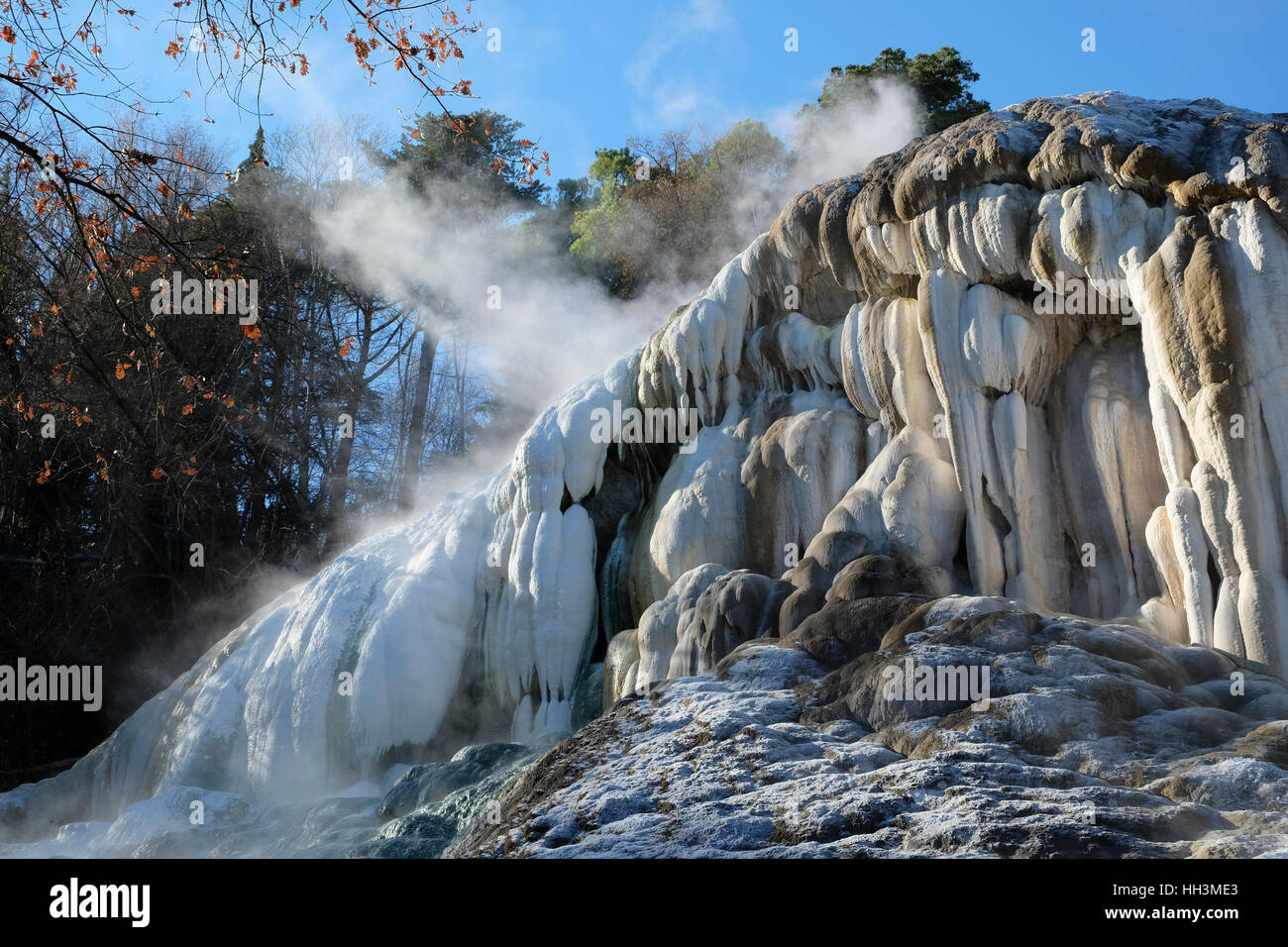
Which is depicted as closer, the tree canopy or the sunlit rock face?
the sunlit rock face

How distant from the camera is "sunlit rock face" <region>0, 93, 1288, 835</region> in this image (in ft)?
22.7

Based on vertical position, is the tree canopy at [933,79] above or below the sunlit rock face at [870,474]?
above

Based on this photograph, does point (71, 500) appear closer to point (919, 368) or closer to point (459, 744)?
point (459, 744)

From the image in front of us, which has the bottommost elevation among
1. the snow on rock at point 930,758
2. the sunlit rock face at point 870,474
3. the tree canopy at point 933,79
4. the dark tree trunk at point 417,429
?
the snow on rock at point 930,758

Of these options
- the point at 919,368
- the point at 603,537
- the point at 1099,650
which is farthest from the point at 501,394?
the point at 1099,650

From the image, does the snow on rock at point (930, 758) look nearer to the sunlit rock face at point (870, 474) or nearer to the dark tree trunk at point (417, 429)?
the sunlit rock face at point (870, 474)

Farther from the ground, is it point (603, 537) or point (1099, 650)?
point (603, 537)

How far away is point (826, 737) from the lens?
5.29 meters

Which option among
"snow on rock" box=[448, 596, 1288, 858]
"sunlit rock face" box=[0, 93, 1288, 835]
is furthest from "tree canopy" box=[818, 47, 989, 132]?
"snow on rock" box=[448, 596, 1288, 858]

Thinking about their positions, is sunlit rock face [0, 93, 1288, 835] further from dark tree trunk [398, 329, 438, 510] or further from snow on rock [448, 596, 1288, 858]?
dark tree trunk [398, 329, 438, 510]

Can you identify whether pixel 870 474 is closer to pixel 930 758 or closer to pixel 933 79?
pixel 930 758

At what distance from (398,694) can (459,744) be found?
0.71 metres

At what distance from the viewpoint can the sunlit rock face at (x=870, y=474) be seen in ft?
22.7

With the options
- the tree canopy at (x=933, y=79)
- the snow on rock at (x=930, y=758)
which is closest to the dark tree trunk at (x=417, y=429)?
the tree canopy at (x=933, y=79)
